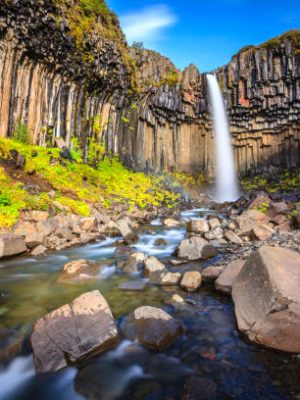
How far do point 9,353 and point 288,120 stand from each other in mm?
35115

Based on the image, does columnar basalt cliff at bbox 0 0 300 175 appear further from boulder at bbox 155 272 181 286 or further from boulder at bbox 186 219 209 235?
boulder at bbox 155 272 181 286

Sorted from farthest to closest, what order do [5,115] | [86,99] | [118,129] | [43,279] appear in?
[118,129], [86,99], [5,115], [43,279]

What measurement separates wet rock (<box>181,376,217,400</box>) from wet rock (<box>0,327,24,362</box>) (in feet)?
8.68

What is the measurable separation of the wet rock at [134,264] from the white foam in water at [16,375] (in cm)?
420

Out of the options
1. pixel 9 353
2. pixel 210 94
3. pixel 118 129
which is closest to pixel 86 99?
pixel 118 129

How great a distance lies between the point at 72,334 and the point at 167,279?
11.0 feet

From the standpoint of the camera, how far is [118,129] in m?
27.4

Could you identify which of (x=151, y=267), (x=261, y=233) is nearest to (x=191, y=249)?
(x=151, y=267)

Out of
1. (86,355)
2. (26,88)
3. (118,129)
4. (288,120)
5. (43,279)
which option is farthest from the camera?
(288,120)

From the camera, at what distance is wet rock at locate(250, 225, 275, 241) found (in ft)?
34.8

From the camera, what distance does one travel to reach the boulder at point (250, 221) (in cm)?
1187

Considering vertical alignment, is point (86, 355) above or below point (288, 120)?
below

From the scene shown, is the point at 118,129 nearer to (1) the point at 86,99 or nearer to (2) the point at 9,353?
(1) the point at 86,99

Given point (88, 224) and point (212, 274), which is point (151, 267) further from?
point (88, 224)
